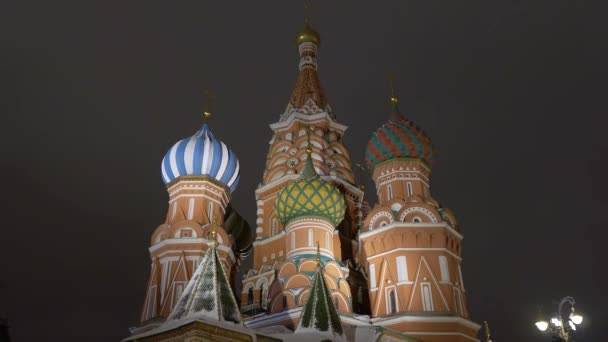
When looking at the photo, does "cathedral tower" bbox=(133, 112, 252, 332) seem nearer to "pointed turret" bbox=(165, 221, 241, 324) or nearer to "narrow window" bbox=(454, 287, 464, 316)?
"pointed turret" bbox=(165, 221, 241, 324)

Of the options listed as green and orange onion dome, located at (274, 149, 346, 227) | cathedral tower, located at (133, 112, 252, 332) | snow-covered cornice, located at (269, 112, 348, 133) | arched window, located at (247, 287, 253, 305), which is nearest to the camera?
cathedral tower, located at (133, 112, 252, 332)

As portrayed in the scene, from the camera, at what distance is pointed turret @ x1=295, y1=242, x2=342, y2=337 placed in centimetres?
1220

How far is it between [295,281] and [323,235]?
1.98 meters

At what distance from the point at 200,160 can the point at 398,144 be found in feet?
23.4

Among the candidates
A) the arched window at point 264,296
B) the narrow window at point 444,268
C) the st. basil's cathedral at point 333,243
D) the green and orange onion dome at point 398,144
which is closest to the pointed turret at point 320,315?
the st. basil's cathedral at point 333,243

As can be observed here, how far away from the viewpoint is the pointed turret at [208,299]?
33.8ft

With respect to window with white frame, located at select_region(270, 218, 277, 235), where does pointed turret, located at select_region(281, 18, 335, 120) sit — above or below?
above

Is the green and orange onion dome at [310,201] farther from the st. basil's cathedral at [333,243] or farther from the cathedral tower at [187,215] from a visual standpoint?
the cathedral tower at [187,215]

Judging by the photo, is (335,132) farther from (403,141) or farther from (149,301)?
(149,301)

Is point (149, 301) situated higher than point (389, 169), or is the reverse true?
point (389, 169)

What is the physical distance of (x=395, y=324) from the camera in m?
17.3

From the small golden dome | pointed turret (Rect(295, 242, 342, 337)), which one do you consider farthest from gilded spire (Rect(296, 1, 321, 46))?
pointed turret (Rect(295, 242, 342, 337))

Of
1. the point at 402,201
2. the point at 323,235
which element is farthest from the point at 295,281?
the point at 402,201

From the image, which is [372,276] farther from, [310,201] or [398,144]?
[398,144]
